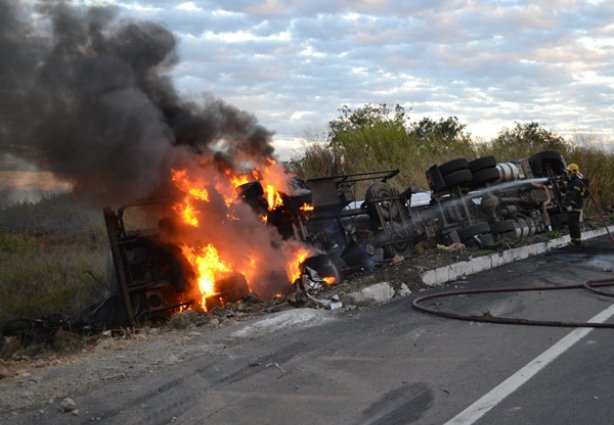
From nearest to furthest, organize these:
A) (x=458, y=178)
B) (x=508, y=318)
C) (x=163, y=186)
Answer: (x=508, y=318) → (x=163, y=186) → (x=458, y=178)

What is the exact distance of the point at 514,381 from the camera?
15.0 feet

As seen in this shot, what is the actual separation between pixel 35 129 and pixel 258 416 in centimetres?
623

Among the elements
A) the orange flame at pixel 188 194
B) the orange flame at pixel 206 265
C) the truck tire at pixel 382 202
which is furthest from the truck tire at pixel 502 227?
the orange flame at pixel 188 194

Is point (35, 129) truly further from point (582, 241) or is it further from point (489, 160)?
point (582, 241)

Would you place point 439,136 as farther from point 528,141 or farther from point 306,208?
point 306,208

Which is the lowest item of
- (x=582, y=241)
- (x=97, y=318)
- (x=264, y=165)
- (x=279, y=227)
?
(x=582, y=241)

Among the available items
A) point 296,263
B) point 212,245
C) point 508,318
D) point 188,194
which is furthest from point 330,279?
point 508,318

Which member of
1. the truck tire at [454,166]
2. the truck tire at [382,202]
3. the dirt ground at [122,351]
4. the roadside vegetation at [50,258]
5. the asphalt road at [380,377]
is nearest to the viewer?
the asphalt road at [380,377]

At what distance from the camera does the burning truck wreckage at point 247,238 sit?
9.15 meters

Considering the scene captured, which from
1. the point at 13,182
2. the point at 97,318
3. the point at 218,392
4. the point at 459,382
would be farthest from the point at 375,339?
the point at 13,182

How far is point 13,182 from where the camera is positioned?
912 cm

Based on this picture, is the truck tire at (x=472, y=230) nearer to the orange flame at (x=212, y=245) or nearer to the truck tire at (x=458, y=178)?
the truck tire at (x=458, y=178)

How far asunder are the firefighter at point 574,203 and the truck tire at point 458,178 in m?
2.26

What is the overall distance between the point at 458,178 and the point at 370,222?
2.21m
